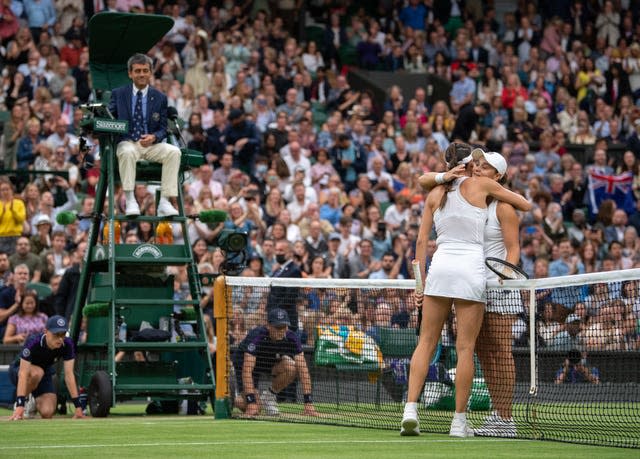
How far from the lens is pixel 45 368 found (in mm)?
13906

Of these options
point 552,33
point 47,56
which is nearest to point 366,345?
point 47,56

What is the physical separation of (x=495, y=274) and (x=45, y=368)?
18.0 feet

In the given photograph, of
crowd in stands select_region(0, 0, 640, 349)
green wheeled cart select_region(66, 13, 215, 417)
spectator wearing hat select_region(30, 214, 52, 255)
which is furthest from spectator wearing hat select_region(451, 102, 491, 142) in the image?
green wheeled cart select_region(66, 13, 215, 417)

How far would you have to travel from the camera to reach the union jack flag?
25.1 metres

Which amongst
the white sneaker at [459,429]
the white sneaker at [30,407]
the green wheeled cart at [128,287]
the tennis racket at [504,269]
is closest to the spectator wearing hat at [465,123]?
the green wheeled cart at [128,287]

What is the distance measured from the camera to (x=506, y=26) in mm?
31875

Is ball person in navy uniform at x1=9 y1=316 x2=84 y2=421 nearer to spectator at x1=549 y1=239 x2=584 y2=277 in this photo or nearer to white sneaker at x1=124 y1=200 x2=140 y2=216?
white sneaker at x1=124 y1=200 x2=140 y2=216

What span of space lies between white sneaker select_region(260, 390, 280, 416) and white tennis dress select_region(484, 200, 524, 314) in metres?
3.25

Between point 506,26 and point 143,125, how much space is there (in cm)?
1910

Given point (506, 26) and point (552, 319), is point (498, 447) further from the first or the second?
point (506, 26)

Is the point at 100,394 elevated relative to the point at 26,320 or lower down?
lower down

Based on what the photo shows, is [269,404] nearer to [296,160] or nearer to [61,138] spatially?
[61,138]

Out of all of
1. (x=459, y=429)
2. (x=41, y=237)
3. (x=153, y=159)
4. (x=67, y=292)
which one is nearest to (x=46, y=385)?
(x=153, y=159)

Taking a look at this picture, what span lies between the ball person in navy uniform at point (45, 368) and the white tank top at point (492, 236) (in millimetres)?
4893
